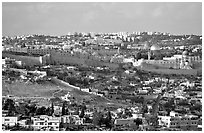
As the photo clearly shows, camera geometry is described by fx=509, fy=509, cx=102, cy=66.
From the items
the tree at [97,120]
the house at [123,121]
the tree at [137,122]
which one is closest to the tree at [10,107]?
the tree at [97,120]

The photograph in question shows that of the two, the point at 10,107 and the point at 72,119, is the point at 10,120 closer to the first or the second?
the point at 72,119

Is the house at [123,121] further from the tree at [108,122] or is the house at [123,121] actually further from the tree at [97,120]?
the tree at [97,120]

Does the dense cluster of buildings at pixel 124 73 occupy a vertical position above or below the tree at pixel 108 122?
above

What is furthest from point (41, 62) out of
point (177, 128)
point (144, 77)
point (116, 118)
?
point (177, 128)

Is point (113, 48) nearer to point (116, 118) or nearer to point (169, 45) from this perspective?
point (169, 45)

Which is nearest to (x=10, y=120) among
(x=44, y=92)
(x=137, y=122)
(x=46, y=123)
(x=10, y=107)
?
(x=46, y=123)

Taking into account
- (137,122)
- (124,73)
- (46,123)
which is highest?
(124,73)

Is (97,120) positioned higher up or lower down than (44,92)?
lower down

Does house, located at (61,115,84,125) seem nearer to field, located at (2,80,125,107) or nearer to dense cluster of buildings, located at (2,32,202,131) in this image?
dense cluster of buildings, located at (2,32,202,131)

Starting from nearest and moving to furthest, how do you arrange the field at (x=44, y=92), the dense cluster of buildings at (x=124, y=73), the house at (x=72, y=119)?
the house at (x=72, y=119) < the dense cluster of buildings at (x=124, y=73) < the field at (x=44, y=92)
